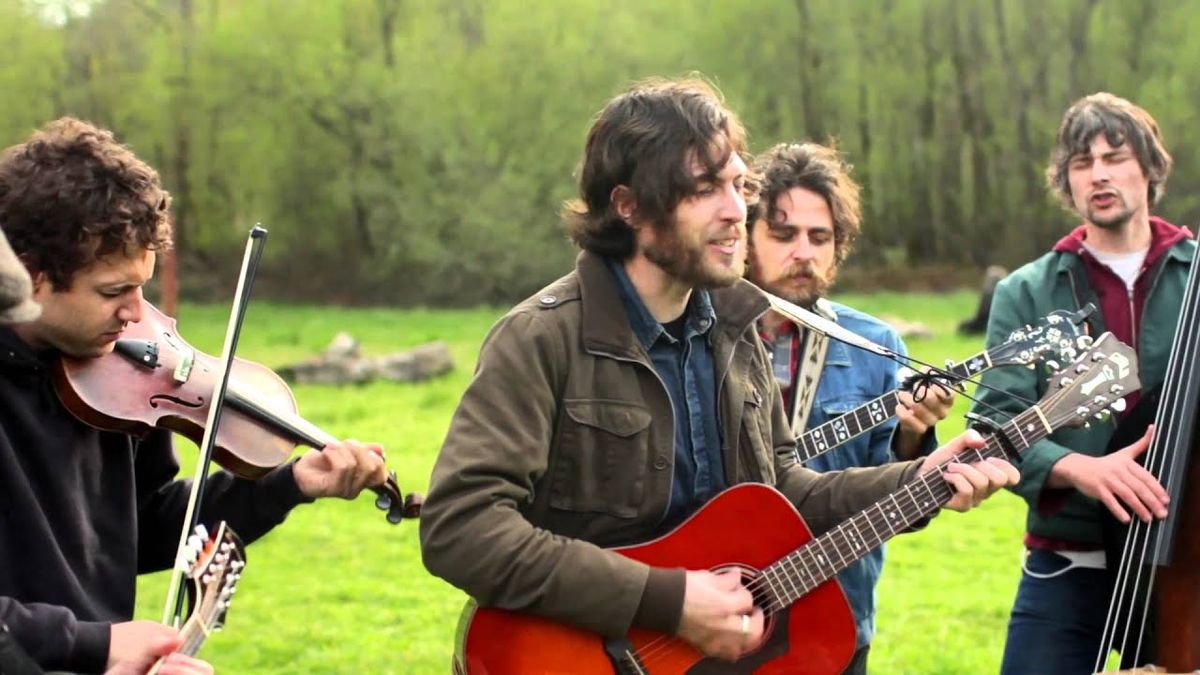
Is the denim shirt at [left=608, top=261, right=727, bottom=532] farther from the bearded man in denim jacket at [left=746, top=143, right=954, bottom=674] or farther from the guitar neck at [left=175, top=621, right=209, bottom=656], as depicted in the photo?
the guitar neck at [left=175, top=621, right=209, bottom=656]

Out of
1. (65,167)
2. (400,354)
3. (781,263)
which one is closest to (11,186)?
(65,167)

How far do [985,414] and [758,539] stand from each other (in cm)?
107

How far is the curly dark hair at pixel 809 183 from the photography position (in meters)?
4.10

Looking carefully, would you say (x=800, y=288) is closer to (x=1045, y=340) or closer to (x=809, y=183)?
(x=809, y=183)

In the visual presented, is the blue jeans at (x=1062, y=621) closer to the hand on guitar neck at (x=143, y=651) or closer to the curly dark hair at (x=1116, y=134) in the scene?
the curly dark hair at (x=1116, y=134)

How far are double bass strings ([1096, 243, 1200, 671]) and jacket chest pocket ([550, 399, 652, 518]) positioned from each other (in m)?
1.31

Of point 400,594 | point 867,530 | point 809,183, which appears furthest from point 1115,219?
point 400,594

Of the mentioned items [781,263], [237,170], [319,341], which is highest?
[781,263]

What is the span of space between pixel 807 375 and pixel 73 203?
2064mm

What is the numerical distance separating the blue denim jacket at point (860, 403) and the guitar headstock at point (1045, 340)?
29 centimetres

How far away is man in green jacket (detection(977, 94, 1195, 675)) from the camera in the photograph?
3.88m

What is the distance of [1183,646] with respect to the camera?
3.20 m

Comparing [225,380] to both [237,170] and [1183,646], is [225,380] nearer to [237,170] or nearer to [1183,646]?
[1183,646]

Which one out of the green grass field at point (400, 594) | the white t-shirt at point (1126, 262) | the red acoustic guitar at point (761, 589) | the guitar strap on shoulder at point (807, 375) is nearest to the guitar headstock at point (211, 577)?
the red acoustic guitar at point (761, 589)
